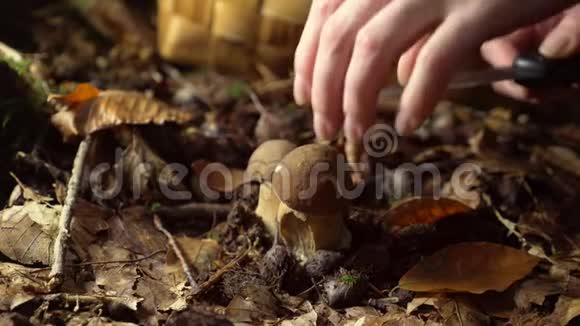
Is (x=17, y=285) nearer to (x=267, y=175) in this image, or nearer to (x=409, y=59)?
(x=267, y=175)

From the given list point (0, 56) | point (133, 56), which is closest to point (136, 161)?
point (0, 56)

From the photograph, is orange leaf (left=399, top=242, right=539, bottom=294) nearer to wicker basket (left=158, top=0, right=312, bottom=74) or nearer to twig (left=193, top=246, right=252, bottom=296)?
twig (left=193, top=246, right=252, bottom=296)

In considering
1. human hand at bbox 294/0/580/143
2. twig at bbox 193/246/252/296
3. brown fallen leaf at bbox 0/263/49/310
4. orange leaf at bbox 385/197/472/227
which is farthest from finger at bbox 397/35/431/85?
brown fallen leaf at bbox 0/263/49/310

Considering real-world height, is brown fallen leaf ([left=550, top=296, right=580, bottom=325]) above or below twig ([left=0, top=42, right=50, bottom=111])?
below

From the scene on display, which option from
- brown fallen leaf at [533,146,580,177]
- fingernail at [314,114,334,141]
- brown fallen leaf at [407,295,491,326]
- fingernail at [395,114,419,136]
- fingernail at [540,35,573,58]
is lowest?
brown fallen leaf at [407,295,491,326]

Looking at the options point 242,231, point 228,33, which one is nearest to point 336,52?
point 242,231

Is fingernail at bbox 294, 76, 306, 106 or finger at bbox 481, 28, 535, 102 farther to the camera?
finger at bbox 481, 28, 535, 102

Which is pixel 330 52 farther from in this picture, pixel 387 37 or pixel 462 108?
pixel 462 108
